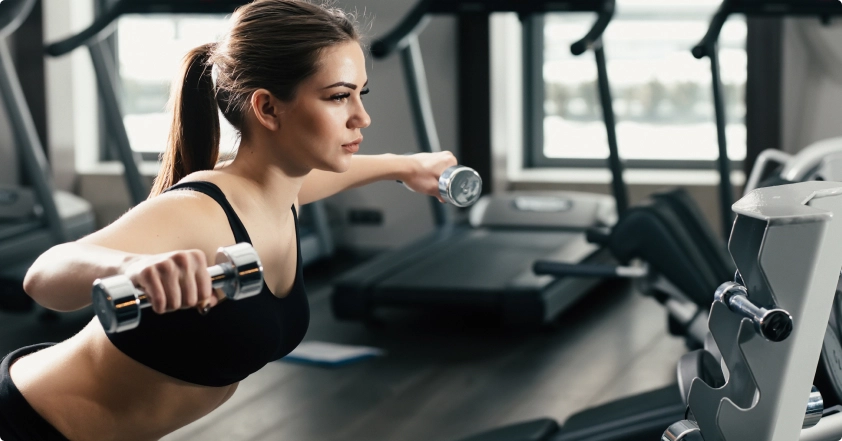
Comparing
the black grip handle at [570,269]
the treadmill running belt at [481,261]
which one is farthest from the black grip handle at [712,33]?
the treadmill running belt at [481,261]

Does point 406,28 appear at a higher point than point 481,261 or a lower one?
higher

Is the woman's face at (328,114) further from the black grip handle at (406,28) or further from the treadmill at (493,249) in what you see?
the black grip handle at (406,28)

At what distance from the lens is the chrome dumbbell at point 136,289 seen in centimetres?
77

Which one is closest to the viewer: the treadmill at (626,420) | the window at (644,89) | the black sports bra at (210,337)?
the black sports bra at (210,337)

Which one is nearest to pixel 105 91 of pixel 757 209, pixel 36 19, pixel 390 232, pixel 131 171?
pixel 131 171

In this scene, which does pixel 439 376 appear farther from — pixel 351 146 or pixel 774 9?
pixel 351 146

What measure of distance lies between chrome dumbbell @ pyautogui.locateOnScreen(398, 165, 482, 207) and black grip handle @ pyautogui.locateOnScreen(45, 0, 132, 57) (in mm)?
3482

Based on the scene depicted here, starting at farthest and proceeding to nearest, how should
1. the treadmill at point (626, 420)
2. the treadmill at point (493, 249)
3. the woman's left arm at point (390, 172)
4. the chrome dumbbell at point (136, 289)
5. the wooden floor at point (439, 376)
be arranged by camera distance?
the treadmill at point (493, 249)
the wooden floor at point (439, 376)
the treadmill at point (626, 420)
the woman's left arm at point (390, 172)
the chrome dumbbell at point (136, 289)

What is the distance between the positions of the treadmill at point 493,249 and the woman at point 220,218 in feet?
8.98

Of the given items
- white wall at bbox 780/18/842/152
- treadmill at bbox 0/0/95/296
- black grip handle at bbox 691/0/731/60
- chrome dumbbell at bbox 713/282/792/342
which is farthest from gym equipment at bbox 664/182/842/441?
white wall at bbox 780/18/842/152

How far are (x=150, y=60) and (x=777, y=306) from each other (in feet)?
19.7

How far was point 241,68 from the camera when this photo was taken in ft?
3.87

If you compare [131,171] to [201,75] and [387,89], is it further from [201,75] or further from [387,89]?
[201,75]

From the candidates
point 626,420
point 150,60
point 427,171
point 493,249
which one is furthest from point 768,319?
point 150,60
